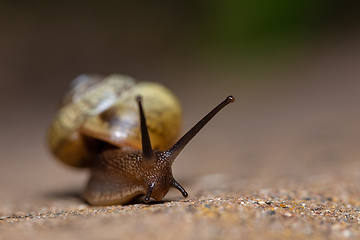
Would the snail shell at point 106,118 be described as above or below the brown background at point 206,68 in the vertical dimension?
below

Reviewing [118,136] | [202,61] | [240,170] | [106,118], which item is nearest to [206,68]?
[202,61]

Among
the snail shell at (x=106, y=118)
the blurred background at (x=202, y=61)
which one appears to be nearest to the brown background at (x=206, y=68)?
the blurred background at (x=202, y=61)

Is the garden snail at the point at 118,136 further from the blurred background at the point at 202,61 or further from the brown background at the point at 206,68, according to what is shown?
the blurred background at the point at 202,61

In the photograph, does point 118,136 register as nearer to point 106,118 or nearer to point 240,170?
point 106,118

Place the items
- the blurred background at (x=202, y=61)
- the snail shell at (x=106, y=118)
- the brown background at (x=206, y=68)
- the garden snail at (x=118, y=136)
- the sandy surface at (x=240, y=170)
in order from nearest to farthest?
the sandy surface at (x=240, y=170) → the garden snail at (x=118, y=136) → the snail shell at (x=106, y=118) → the brown background at (x=206, y=68) → the blurred background at (x=202, y=61)

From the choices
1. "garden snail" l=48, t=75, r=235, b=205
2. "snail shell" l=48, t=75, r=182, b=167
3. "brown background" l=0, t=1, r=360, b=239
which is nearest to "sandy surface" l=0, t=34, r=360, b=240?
"brown background" l=0, t=1, r=360, b=239
